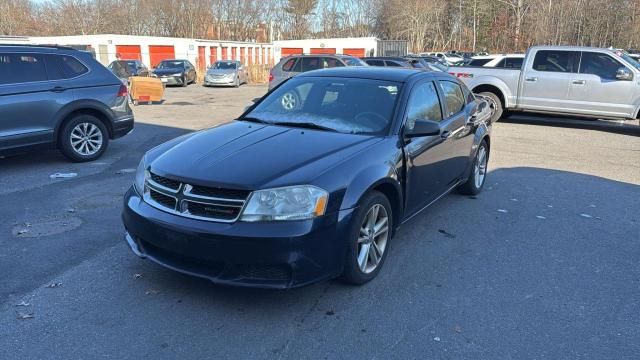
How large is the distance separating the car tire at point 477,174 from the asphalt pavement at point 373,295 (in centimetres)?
18

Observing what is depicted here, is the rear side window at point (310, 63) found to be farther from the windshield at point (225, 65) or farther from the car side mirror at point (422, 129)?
the car side mirror at point (422, 129)

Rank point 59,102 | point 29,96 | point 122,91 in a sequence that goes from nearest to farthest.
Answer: point 29,96 < point 59,102 < point 122,91

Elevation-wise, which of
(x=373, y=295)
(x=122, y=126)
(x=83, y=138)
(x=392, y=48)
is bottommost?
(x=373, y=295)

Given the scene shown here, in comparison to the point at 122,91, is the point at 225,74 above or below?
below

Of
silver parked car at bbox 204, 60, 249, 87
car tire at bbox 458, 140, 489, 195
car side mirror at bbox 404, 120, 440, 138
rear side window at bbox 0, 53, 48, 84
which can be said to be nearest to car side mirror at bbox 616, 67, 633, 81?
car tire at bbox 458, 140, 489, 195

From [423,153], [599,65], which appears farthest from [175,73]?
[423,153]

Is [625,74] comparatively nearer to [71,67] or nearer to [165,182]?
[71,67]

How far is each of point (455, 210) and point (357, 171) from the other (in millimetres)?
2600

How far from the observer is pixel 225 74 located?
27.2 metres

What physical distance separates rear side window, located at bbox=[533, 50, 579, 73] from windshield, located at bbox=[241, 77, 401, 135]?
9594mm

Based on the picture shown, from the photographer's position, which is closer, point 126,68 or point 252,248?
point 252,248

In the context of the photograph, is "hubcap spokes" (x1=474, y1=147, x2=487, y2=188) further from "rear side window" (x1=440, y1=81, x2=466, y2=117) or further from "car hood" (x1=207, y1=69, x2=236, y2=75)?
"car hood" (x1=207, y1=69, x2=236, y2=75)

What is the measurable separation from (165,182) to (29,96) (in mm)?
4900

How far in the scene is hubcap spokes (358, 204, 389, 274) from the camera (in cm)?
376
